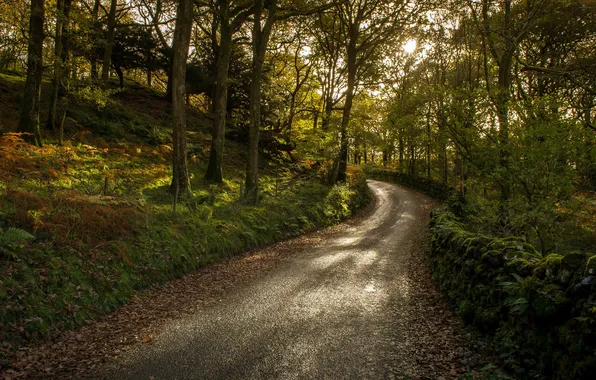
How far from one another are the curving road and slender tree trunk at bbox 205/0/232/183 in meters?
7.37

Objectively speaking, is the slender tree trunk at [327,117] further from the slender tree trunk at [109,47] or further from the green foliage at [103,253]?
the slender tree trunk at [109,47]

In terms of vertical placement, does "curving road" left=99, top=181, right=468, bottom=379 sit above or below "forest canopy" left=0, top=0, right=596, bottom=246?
below

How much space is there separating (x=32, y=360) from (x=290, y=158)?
20.1 meters

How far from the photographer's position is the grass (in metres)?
5.80

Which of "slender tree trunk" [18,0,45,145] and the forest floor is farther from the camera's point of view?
"slender tree trunk" [18,0,45,145]

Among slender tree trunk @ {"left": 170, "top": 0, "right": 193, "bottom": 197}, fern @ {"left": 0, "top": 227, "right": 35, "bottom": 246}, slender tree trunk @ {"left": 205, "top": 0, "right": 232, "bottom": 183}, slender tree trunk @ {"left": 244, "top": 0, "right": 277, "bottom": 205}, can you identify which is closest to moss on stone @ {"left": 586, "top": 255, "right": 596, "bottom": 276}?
fern @ {"left": 0, "top": 227, "right": 35, "bottom": 246}

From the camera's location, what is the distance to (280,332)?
5.78m

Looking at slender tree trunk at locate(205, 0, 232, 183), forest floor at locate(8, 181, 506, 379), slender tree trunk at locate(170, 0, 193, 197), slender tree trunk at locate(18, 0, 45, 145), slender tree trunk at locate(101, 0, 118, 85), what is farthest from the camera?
slender tree trunk at locate(101, 0, 118, 85)

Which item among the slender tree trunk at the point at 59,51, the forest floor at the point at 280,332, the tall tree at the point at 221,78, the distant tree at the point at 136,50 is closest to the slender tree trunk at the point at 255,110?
the tall tree at the point at 221,78

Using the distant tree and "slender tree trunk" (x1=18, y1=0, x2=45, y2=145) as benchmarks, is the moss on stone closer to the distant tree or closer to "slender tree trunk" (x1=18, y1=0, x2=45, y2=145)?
"slender tree trunk" (x1=18, y1=0, x2=45, y2=145)

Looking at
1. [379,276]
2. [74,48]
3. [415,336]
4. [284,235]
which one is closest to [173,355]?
[415,336]

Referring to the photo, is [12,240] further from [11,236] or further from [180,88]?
[180,88]

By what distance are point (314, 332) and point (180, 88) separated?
952 centimetres

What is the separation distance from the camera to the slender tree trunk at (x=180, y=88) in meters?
11.6
